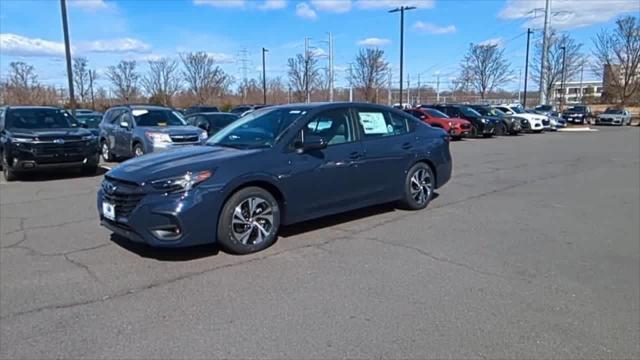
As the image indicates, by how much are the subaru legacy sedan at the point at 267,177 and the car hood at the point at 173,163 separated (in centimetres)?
1

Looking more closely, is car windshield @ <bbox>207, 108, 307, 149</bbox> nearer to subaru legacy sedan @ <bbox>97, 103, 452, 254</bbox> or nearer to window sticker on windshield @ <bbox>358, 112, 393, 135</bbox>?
subaru legacy sedan @ <bbox>97, 103, 452, 254</bbox>

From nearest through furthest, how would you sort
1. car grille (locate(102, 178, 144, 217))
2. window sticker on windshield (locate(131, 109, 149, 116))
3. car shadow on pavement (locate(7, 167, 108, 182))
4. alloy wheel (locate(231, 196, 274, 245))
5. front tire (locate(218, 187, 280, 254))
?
car grille (locate(102, 178, 144, 217)) → front tire (locate(218, 187, 280, 254)) → alloy wheel (locate(231, 196, 274, 245)) → car shadow on pavement (locate(7, 167, 108, 182)) → window sticker on windshield (locate(131, 109, 149, 116))

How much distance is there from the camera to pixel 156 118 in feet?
41.8

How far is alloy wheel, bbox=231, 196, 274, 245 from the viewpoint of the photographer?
16.1 feet

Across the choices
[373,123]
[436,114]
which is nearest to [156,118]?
[373,123]

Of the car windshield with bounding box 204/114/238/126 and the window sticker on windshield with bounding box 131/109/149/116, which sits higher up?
the window sticker on windshield with bounding box 131/109/149/116

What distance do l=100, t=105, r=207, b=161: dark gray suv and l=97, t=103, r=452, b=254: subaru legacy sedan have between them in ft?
19.1

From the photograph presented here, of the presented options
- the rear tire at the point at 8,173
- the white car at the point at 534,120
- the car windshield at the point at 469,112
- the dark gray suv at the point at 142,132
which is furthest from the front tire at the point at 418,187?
the white car at the point at 534,120

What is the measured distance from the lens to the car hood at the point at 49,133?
9.88 m

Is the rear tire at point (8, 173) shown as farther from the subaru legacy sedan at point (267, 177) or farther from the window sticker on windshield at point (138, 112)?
the subaru legacy sedan at point (267, 177)

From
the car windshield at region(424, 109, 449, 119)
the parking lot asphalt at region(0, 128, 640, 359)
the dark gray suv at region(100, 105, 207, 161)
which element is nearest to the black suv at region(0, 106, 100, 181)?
the dark gray suv at region(100, 105, 207, 161)

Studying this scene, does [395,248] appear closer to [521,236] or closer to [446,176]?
[521,236]

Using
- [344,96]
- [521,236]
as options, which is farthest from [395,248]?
[344,96]

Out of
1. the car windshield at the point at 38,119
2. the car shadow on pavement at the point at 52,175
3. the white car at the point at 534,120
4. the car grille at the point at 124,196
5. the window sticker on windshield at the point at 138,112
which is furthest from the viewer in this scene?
the white car at the point at 534,120
